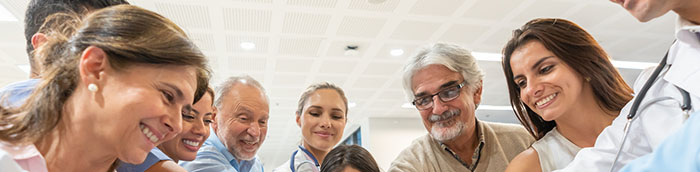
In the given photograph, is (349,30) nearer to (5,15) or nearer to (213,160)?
(213,160)

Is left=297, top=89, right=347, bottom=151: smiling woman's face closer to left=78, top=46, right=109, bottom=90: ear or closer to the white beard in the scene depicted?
the white beard

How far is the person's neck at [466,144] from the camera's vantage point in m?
2.02

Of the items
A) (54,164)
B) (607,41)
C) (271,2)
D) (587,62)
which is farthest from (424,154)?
(607,41)

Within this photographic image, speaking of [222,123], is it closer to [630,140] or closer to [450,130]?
[450,130]

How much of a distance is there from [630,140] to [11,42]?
7.19m

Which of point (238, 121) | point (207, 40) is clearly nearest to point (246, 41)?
point (207, 40)

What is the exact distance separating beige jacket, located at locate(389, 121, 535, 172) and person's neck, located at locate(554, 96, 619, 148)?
37 centimetres

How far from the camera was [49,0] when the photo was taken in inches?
63.4

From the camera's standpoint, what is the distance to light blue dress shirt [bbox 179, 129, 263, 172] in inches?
84.7

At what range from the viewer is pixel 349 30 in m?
5.72

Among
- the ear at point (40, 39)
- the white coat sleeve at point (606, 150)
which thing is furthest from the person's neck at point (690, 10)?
the ear at point (40, 39)

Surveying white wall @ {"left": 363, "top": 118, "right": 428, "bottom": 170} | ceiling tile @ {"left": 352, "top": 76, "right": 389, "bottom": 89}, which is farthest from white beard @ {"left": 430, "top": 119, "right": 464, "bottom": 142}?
white wall @ {"left": 363, "top": 118, "right": 428, "bottom": 170}

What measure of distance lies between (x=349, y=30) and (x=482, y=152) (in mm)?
3962

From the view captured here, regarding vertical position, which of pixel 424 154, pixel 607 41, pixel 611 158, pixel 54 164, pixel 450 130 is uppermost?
pixel 54 164
